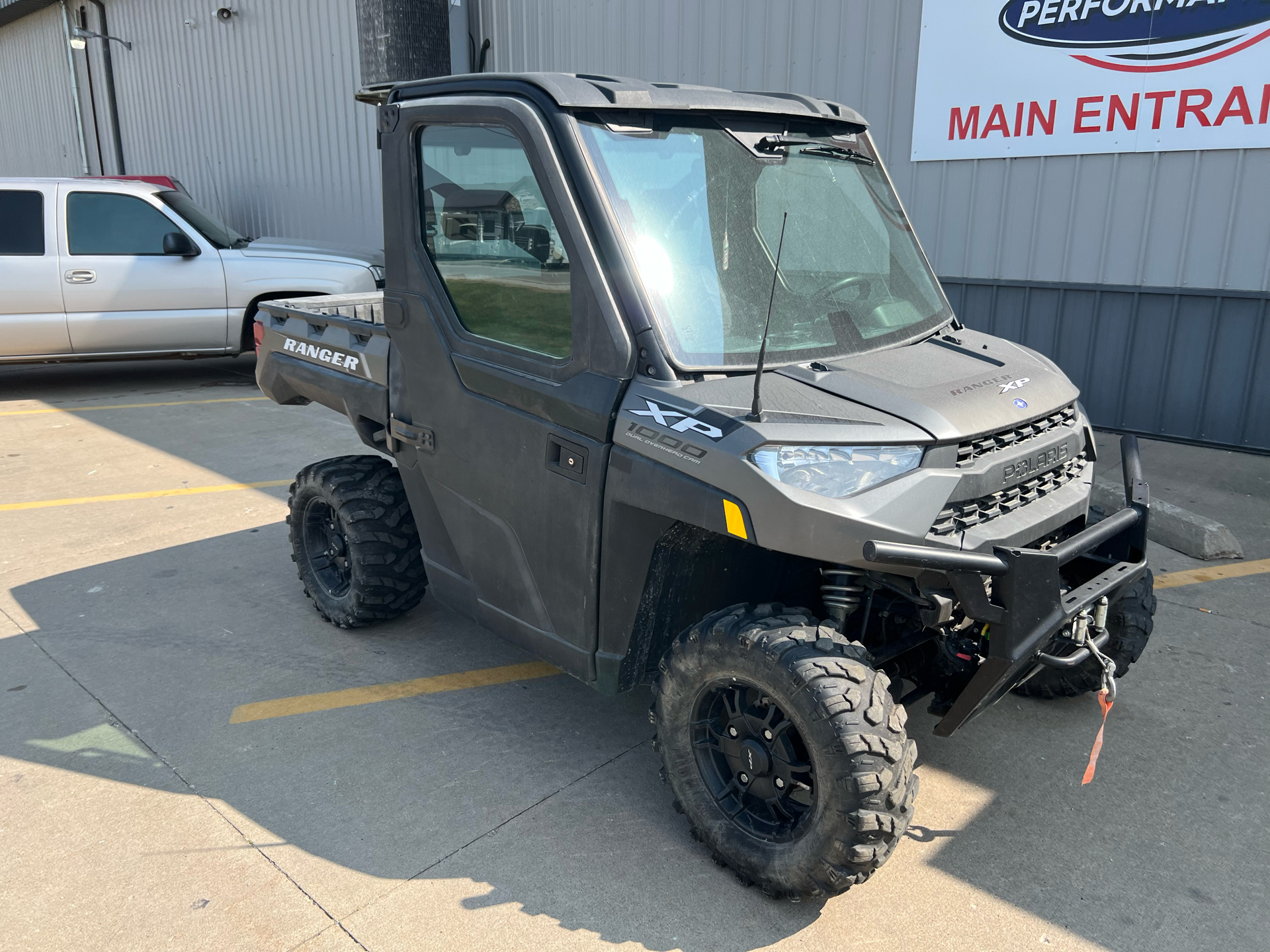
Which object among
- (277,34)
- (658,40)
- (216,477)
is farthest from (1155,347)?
(277,34)

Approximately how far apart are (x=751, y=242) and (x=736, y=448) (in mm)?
840

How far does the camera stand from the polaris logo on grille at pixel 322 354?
4.03 meters

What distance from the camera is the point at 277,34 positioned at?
1388 centimetres

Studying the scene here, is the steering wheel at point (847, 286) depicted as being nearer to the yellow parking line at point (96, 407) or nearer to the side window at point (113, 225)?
the yellow parking line at point (96, 407)

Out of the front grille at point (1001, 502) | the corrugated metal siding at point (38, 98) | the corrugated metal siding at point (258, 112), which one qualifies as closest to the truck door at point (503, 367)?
the front grille at point (1001, 502)

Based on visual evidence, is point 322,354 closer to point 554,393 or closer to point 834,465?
point 554,393

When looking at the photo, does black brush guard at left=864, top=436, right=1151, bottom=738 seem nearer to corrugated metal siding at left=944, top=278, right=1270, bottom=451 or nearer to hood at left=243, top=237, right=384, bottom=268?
corrugated metal siding at left=944, top=278, right=1270, bottom=451

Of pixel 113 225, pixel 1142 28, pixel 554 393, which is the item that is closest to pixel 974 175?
pixel 1142 28

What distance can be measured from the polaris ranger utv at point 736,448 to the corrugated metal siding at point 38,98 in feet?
64.7

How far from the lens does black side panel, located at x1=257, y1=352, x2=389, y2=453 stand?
154 inches

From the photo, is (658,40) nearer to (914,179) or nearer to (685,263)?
(914,179)

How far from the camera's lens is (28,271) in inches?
359

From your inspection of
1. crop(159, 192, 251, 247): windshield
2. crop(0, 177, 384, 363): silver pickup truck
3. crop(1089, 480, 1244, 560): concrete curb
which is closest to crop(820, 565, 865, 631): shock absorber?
crop(1089, 480, 1244, 560): concrete curb

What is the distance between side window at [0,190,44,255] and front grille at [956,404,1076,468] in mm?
9274
